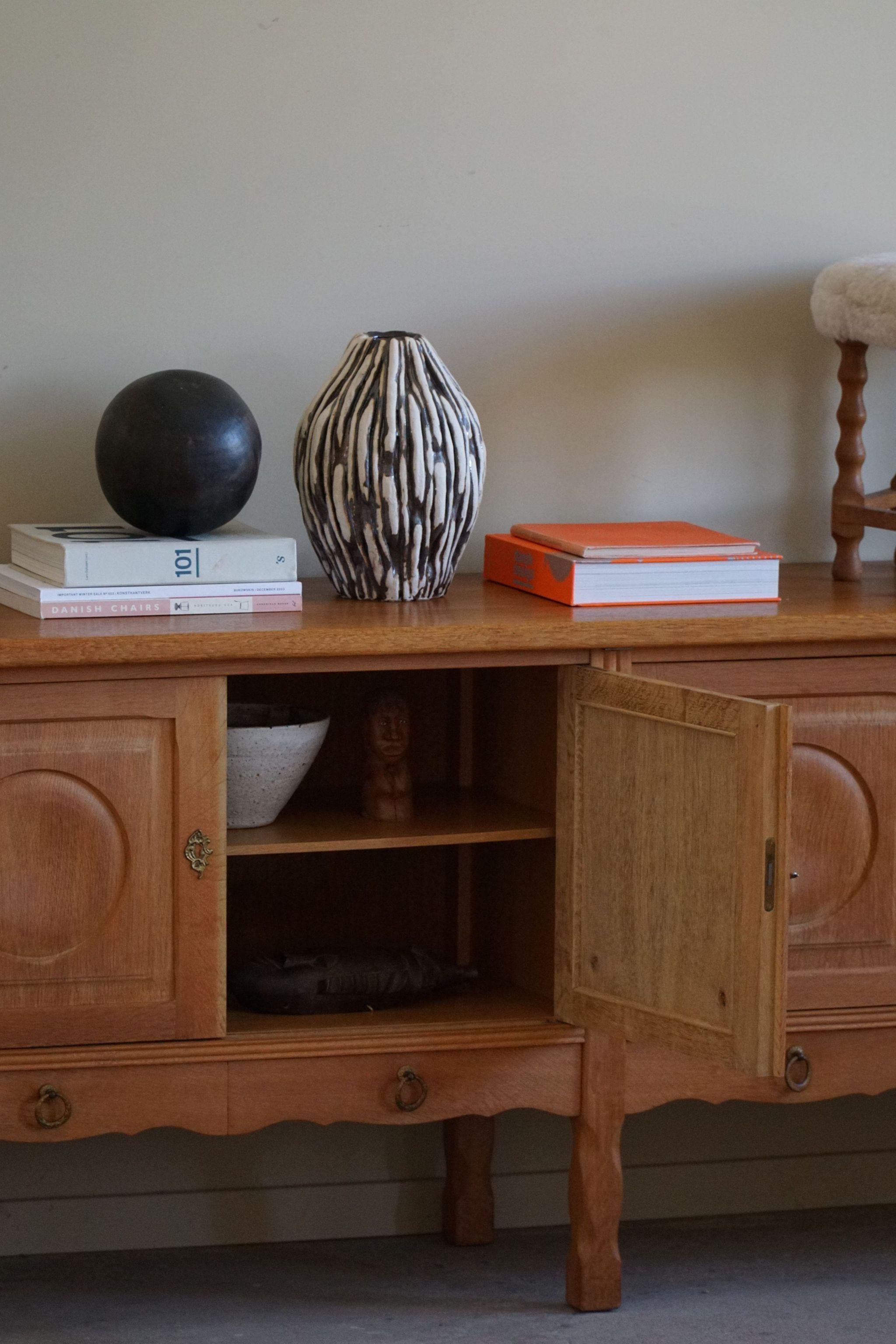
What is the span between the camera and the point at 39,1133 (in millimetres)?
1549

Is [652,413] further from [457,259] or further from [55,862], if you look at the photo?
[55,862]

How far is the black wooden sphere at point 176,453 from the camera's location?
62.9 inches

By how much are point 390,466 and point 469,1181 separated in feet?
3.11

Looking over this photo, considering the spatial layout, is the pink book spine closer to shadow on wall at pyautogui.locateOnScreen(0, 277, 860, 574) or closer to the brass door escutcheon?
the brass door escutcheon

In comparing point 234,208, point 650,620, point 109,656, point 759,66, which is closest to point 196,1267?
point 109,656

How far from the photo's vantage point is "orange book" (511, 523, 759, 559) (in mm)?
1645

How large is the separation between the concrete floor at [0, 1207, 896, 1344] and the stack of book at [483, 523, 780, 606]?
0.82m

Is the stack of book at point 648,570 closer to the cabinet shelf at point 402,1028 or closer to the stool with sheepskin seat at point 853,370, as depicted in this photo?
the stool with sheepskin seat at point 853,370

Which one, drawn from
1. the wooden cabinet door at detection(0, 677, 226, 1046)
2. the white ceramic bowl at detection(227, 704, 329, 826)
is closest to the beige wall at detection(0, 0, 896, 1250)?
the white ceramic bowl at detection(227, 704, 329, 826)

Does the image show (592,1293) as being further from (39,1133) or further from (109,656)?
(109,656)

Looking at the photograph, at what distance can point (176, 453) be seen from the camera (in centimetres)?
159

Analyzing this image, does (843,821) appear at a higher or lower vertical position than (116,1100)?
higher

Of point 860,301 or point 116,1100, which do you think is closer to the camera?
point 116,1100

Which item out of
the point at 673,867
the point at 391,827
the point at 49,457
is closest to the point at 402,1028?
the point at 391,827
